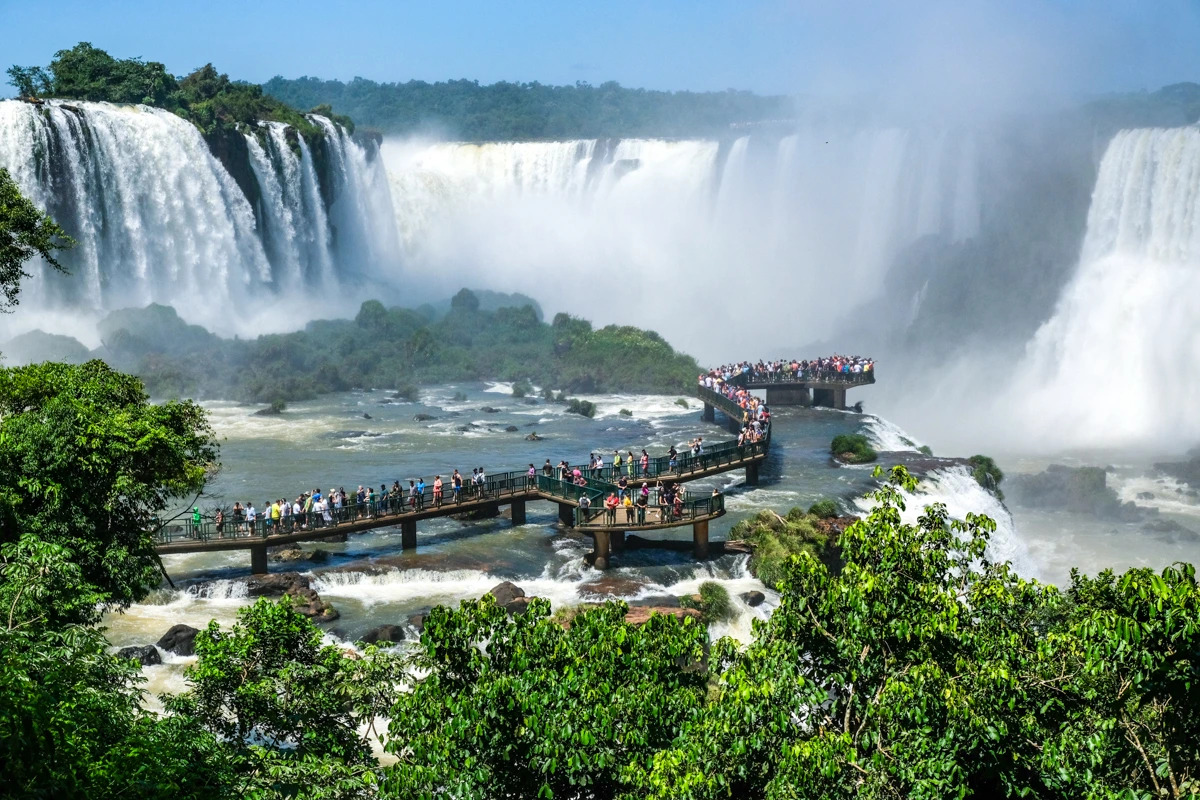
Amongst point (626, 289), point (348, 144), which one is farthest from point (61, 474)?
point (626, 289)

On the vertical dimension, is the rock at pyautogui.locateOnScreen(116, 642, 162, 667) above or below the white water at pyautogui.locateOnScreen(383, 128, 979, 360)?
below

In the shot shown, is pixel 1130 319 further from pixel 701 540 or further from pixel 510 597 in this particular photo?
pixel 510 597

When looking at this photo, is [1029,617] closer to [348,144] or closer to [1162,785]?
[1162,785]

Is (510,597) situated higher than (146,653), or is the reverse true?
(510,597)

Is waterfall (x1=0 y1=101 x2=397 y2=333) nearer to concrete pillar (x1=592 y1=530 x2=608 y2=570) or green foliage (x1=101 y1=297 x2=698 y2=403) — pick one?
green foliage (x1=101 y1=297 x2=698 y2=403)

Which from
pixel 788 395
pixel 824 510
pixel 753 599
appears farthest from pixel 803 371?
pixel 753 599

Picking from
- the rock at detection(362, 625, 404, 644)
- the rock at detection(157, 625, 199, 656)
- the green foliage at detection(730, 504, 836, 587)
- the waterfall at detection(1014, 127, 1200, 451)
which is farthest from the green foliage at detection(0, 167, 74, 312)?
the waterfall at detection(1014, 127, 1200, 451)

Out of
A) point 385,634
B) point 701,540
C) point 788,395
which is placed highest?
point 788,395

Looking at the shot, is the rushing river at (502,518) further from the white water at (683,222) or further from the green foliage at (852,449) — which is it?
the white water at (683,222)
